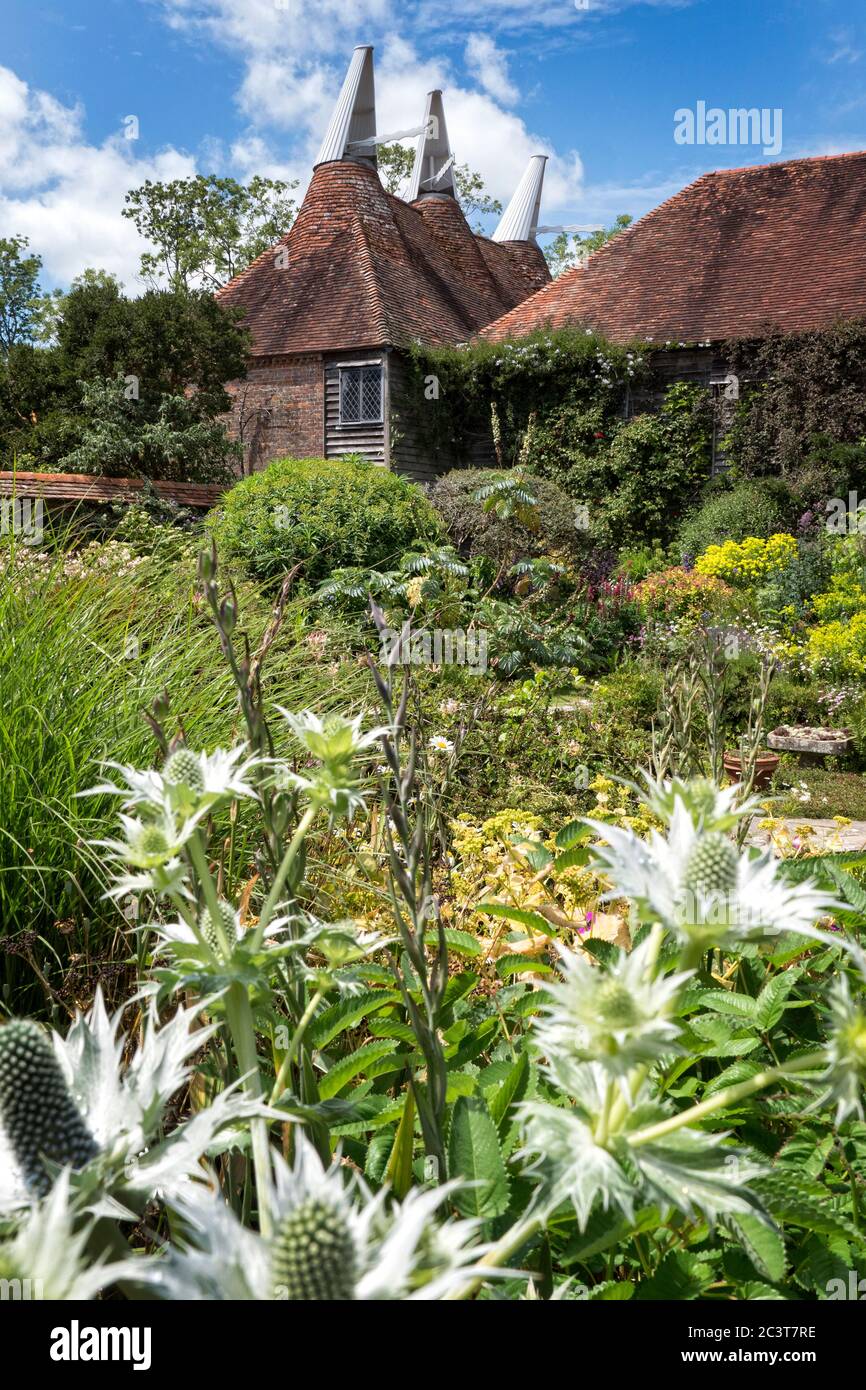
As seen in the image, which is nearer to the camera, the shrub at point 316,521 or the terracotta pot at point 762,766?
the terracotta pot at point 762,766

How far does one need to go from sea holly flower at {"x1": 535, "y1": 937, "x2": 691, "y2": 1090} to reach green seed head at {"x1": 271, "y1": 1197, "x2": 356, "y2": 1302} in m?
0.20

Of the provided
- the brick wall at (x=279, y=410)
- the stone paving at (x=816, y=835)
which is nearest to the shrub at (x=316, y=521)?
the stone paving at (x=816, y=835)

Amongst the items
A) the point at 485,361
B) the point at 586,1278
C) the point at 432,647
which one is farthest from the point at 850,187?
the point at 586,1278

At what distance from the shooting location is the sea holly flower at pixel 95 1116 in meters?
0.60

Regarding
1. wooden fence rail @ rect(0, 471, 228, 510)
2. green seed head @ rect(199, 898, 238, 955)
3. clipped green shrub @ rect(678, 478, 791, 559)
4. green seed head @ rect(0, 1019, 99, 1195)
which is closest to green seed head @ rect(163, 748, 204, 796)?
green seed head @ rect(199, 898, 238, 955)

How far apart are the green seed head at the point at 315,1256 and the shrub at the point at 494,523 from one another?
36.3 ft

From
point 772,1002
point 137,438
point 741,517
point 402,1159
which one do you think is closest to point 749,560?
point 741,517

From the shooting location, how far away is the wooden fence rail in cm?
1100

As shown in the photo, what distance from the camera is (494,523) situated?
12672mm

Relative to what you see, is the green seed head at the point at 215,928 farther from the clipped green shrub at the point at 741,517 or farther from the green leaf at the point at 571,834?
the clipped green shrub at the point at 741,517

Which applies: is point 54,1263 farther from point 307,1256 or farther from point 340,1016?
point 340,1016

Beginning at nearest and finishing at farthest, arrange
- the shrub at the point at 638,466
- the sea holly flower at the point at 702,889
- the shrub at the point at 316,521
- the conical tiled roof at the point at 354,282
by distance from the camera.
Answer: the sea holly flower at the point at 702,889 < the shrub at the point at 316,521 < the shrub at the point at 638,466 < the conical tiled roof at the point at 354,282

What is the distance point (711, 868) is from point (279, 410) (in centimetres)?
2214

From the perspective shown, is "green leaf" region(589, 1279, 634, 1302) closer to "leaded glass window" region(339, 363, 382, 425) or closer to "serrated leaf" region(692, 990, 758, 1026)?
"serrated leaf" region(692, 990, 758, 1026)
